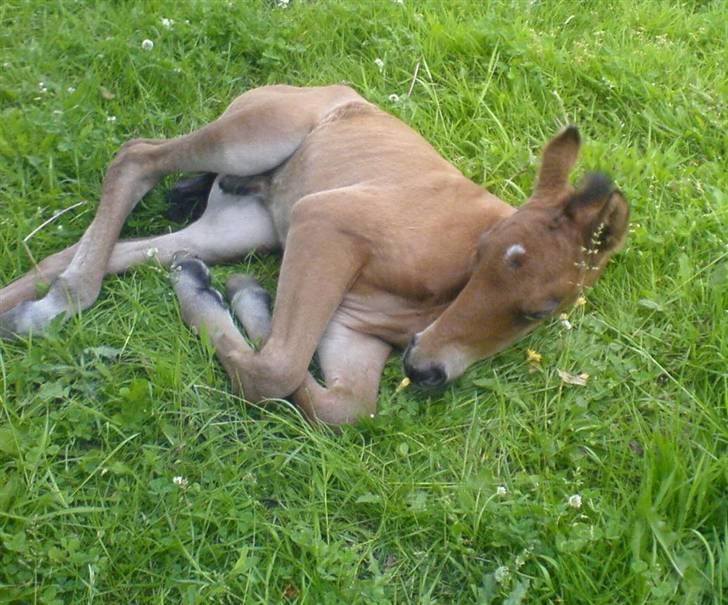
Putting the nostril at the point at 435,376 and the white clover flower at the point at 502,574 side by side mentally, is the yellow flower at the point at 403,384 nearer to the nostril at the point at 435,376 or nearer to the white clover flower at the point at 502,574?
the nostril at the point at 435,376

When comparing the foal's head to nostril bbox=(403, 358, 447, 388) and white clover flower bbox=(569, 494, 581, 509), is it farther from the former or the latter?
white clover flower bbox=(569, 494, 581, 509)

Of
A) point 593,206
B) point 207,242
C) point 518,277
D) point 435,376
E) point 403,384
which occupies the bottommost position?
point 207,242

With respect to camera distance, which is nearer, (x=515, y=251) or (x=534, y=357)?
(x=515, y=251)

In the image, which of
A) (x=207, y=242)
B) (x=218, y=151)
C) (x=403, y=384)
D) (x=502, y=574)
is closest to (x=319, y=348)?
(x=403, y=384)

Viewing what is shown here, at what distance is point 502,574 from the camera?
134 inches

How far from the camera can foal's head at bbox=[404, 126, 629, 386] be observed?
13.3 ft

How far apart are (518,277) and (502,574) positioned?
121cm

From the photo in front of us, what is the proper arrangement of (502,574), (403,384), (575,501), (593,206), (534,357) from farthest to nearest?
(534,357), (403,384), (593,206), (575,501), (502,574)

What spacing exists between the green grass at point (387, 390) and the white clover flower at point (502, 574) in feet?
0.07

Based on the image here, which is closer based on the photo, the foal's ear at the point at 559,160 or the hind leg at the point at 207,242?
the foal's ear at the point at 559,160

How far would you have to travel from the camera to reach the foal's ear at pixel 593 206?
4.13 meters

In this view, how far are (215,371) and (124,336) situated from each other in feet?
1.47

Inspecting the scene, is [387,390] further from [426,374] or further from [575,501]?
[575,501]

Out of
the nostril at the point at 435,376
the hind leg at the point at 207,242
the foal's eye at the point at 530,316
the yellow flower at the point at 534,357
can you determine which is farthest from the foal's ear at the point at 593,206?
the hind leg at the point at 207,242
